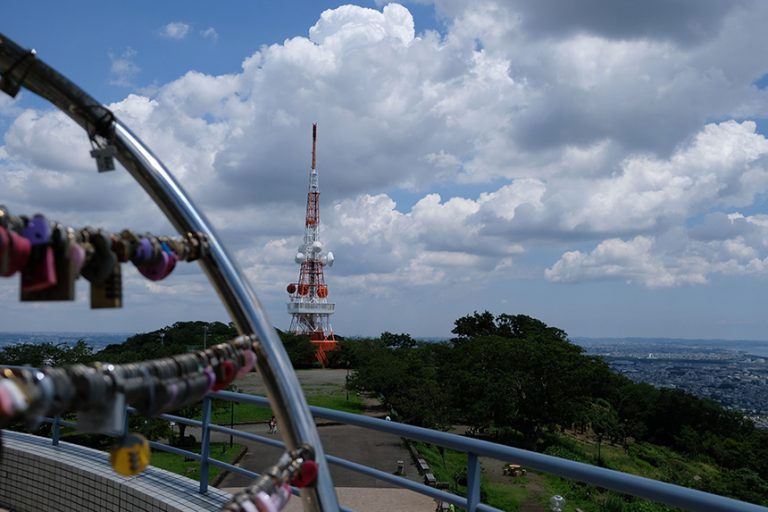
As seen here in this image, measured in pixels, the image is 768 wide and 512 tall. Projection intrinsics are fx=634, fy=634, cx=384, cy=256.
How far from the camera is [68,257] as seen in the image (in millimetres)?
1384

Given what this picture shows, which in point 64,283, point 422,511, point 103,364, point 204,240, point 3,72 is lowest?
point 422,511

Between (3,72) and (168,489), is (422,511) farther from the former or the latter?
(3,72)

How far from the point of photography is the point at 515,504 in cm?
2405

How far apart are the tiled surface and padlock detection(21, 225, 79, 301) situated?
3.53 meters

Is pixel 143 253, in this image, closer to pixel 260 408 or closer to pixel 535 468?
pixel 535 468

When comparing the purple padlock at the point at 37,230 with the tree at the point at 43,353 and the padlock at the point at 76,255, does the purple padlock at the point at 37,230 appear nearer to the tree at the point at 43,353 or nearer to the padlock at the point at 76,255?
the padlock at the point at 76,255

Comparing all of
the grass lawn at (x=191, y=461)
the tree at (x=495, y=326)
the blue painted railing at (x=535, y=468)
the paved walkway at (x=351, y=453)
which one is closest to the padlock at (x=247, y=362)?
the blue painted railing at (x=535, y=468)

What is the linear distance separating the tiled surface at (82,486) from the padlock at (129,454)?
11.1ft

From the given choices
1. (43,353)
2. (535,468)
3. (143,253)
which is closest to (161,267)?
(143,253)

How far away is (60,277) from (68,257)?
0.05 metres

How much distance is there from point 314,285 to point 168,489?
6965 cm

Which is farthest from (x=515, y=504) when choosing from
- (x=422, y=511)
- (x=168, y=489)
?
(x=168, y=489)

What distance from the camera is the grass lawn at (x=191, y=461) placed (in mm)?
20484

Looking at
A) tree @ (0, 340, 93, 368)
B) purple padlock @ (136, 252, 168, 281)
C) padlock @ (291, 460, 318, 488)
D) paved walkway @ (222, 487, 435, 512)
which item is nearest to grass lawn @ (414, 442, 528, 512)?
paved walkway @ (222, 487, 435, 512)
